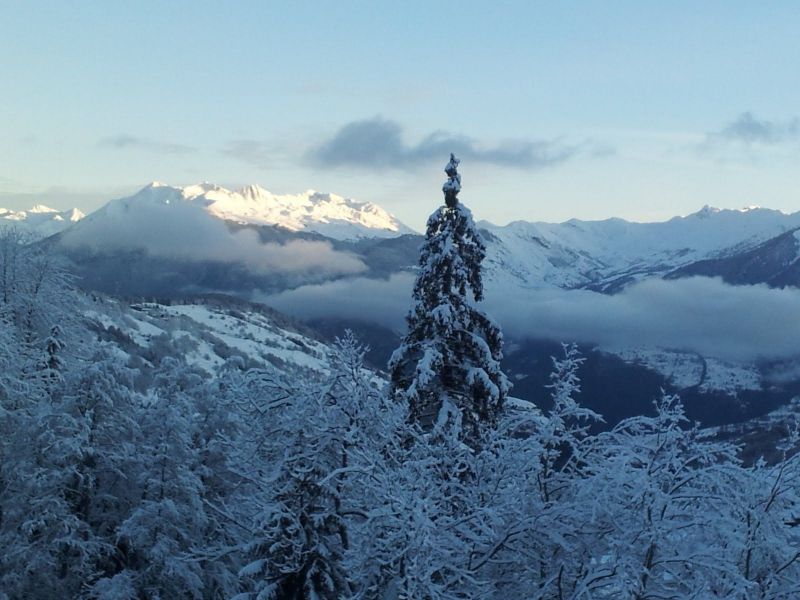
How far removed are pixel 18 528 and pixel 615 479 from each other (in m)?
19.3

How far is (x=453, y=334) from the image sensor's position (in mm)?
20531

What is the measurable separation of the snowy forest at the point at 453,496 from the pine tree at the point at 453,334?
0.19 ft

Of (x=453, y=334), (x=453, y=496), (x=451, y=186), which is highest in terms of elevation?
(x=451, y=186)

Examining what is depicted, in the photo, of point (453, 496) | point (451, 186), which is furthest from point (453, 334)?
point (453, 496)

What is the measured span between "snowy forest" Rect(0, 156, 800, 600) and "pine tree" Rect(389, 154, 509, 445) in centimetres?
6

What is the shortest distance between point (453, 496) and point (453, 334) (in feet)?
26.6

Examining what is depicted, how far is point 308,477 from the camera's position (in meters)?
12.7

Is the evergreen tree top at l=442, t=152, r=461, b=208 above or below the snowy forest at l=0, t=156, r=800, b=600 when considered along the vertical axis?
above

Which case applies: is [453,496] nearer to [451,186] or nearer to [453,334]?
[453,334]

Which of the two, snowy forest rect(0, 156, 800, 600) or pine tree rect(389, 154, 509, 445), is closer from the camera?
snowy forest rect(0, 156, 800, 600)

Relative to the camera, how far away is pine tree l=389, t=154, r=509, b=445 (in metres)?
20.1

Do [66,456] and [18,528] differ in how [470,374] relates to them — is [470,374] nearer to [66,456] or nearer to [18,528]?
[66,456]

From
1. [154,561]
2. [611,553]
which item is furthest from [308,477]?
[154,561]

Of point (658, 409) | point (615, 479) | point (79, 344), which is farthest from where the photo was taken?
point (79, 344)
